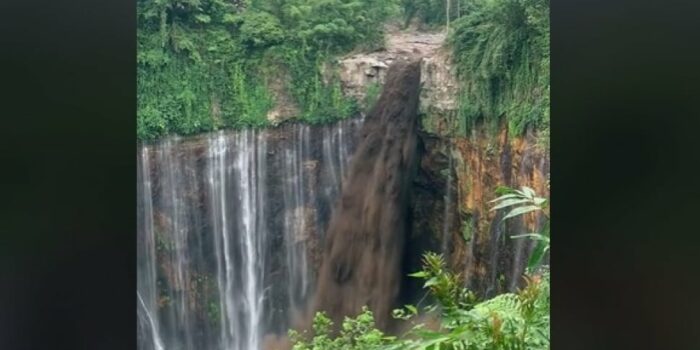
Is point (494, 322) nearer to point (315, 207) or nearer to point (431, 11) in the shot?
point (315, 207)

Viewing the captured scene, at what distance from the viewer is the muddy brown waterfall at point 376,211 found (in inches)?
145

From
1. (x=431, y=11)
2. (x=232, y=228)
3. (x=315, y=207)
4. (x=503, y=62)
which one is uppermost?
(x=431, y=11)

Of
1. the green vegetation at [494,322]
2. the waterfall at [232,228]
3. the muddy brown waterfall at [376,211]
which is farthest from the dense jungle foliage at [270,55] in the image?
the green vegetation at [494,322]

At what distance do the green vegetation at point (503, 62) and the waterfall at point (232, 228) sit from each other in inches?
27.2

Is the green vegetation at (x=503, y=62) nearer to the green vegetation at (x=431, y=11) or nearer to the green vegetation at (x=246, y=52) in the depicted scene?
the green vegetation at (x=431, y=11)

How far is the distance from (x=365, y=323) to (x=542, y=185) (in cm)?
116

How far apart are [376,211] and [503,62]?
3.39ft

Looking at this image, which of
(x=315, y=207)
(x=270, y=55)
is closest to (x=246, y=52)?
(x=270, y=55)

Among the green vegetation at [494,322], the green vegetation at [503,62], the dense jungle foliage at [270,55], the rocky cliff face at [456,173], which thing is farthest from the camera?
the dense jungle foliage at [270,55]

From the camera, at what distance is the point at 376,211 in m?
3.72

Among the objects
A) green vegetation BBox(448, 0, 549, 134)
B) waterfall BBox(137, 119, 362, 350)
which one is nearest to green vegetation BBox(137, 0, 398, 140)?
waterfall BBox(137, 119, 362, 350)

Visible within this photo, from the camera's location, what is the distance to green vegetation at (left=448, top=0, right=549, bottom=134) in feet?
10.9
